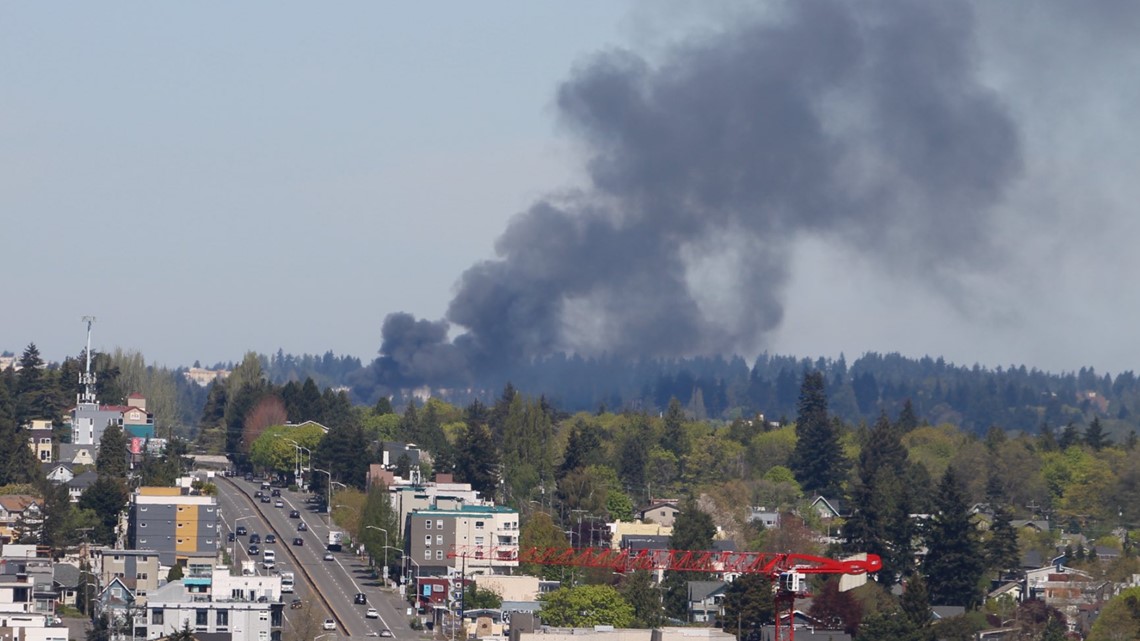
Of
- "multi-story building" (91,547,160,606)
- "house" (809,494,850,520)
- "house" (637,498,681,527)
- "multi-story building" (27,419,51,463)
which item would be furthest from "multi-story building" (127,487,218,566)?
"house" (809,494,850,520)

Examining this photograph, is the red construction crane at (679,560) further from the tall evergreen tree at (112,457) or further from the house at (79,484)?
the tall evergreen tree at (112,457)

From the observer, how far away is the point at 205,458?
158750 mm

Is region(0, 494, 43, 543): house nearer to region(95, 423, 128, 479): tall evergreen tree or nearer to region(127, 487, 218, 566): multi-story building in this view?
region(127, 487, 218, 566): multi-story building

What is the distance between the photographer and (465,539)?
11469cm

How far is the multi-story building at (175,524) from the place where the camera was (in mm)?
109062

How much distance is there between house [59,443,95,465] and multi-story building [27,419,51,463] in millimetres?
832

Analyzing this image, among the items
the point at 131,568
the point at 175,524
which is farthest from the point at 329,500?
the point at 131,568

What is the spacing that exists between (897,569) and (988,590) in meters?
4.27

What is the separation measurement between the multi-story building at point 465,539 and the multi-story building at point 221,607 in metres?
18.6

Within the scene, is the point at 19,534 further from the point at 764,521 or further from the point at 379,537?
the point at 764,521

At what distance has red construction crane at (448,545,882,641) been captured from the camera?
3907 inches

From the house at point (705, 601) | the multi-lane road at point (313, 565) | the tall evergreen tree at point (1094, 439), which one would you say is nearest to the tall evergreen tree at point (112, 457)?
the multi-lane road at point (313, 565)

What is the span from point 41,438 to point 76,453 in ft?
8.44

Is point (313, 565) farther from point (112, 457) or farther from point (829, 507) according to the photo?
point (829, 507)
